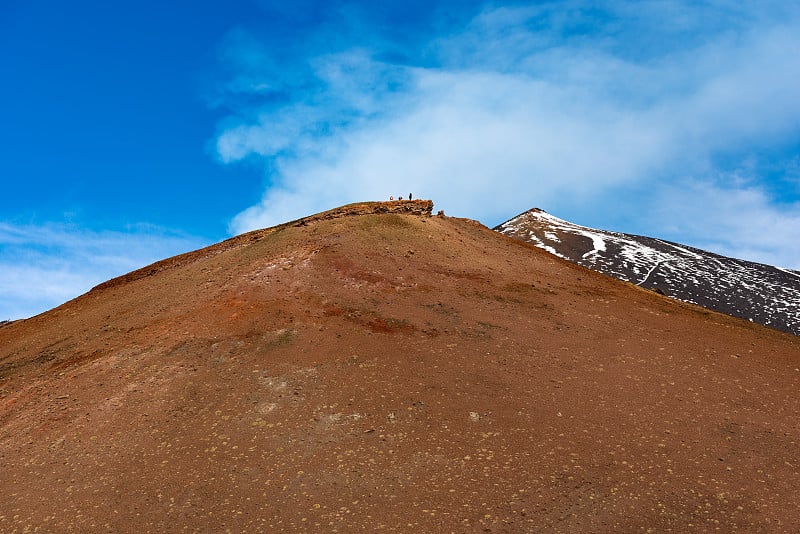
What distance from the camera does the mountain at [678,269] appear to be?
212 feet

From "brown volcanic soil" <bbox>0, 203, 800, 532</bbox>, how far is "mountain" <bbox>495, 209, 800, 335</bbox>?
140ft

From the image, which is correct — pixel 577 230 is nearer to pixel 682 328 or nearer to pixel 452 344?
pixel 682 328

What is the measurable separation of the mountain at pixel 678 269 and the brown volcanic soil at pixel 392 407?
42742mm

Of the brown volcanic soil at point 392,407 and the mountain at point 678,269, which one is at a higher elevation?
the mountain at point 678,269

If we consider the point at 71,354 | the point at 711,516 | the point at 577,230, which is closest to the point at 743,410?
the point at 711,516

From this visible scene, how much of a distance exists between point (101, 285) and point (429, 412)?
76.1 feet

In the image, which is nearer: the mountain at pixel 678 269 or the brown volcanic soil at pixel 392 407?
the brown volcanic soil at pixel 392 407

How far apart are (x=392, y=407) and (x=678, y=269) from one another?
68.4m

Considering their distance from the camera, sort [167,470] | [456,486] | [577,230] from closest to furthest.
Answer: [456,486], [167,470], [577,230]

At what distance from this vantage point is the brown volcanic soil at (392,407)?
12055mm

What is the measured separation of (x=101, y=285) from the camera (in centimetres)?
3092

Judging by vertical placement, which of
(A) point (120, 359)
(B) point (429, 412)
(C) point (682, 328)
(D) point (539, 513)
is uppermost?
(C) point (682, 328)

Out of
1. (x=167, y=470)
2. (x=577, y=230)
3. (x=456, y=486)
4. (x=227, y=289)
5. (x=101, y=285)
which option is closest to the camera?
(x=456, y=486)

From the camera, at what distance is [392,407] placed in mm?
15602
